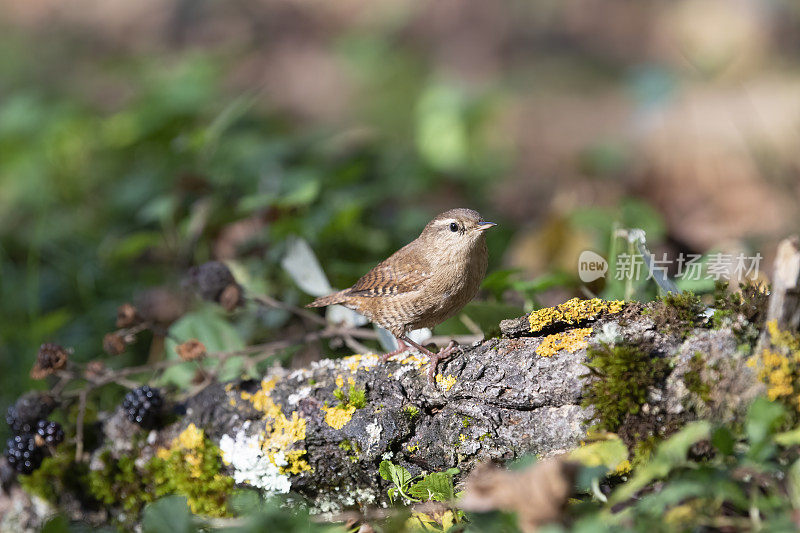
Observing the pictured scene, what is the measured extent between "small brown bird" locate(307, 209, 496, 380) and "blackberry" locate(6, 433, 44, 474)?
1.70 meters

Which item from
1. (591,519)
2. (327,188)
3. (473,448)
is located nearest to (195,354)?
(473,448)

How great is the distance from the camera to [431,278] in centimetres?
303

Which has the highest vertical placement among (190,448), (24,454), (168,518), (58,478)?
(168,518)

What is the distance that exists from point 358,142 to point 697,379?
4.49 meters

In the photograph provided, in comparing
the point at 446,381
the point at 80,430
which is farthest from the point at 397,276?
the point at 80,430

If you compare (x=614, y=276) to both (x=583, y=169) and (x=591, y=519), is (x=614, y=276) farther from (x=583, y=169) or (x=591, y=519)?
(x=583, y=169)

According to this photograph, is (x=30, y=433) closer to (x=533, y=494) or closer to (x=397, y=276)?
(x=397, y=276)

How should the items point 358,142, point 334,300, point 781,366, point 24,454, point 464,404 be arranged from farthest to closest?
point 358,142
point 334,300
point 24,454
point 464,404
point 781,366

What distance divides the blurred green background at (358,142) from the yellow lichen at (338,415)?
863 mm

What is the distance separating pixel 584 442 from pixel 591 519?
0.47 meters

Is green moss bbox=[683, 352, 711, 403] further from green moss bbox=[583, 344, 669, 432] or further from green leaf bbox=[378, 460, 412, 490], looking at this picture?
green leaf bbox=[378, 460, 412, 490]

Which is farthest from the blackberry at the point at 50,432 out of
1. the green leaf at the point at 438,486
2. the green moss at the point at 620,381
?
the green moss at the point at 620,381

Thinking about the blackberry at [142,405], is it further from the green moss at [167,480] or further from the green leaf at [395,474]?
the green leaf at [395,474]

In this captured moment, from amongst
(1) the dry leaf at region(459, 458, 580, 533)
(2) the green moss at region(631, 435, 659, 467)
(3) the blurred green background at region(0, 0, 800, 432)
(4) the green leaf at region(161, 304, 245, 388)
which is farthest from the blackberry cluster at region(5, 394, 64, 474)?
(2) the green moss at region(631, 435, 659, 467)
